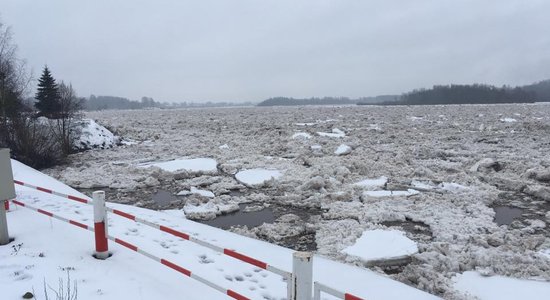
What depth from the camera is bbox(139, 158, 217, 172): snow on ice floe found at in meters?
16.2

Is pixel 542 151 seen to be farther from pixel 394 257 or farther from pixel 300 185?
pixel 394 257

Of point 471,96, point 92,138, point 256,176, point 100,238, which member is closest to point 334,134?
point 256,176

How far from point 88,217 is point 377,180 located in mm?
8755

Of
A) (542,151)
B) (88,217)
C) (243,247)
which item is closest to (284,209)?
(243,247)

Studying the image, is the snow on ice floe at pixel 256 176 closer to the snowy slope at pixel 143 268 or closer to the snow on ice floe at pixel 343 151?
the snow on ice floe at pixel 343 151

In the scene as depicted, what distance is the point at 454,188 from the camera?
11.8 m

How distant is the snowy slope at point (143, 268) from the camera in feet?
15.8

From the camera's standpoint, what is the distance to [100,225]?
549cm

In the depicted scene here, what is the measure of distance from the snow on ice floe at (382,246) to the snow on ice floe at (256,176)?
5.95 metres

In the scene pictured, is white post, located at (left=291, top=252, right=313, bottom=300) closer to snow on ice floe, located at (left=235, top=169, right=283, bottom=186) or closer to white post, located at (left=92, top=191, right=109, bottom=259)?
white post, located at (left=92, top=191, right=109, bottom=259)

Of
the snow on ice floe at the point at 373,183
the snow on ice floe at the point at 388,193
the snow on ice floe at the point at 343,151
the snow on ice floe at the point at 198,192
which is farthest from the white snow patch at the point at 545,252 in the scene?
the snow on ice floe at the point at 343,151

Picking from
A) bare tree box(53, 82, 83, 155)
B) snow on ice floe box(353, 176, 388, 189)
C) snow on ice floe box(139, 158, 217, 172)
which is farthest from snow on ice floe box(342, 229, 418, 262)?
bare tree box(53, 82, 83, 155)

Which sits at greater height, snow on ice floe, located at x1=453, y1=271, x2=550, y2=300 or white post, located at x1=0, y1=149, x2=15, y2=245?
white post, located at x1=0, y1=149, x2=15, y2=245

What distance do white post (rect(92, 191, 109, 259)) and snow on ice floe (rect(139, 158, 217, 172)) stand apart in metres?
10.2
